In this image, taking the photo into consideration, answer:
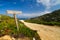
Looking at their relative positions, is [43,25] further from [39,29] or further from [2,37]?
[2,37]

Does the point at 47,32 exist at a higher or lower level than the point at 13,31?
lower

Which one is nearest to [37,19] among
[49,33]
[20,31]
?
[49,33]

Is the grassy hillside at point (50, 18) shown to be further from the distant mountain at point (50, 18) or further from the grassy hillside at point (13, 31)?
the grassy hillside at point (13, 31)

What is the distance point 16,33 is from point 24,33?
0.42 meters

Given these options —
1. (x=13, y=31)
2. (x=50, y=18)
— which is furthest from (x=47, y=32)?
(x=13, y=31)

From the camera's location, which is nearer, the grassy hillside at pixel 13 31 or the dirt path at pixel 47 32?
the grassy hillside at pixel 13 31

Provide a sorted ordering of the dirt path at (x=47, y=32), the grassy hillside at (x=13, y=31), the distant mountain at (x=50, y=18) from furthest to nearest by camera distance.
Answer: the distant mountain at (x=50, y=18), the dirt path at (x=47, y=32), the grassy hillside at (x=13, y=31)

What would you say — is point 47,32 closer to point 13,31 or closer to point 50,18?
point 50,18

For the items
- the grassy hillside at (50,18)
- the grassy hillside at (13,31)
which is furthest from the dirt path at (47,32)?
the grassy hillside at (13,31)

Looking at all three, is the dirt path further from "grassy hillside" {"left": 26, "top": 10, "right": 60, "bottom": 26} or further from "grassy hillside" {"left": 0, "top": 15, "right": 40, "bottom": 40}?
"grassy hillside" {"left": 0, "top": 15, "right": 40, "bottom": 40}

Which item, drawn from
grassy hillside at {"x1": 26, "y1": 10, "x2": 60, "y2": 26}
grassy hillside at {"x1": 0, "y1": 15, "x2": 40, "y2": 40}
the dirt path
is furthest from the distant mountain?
grassy hillside at {"x1": 0, "y1": 15, "x2": 40, "y2": 40}

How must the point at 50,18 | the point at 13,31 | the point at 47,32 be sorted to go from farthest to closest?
1. the point at 50,18
2. the point at 47,32
3. the point at 13,31

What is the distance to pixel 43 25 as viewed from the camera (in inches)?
398

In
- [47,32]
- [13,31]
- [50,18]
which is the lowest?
[47,32]
